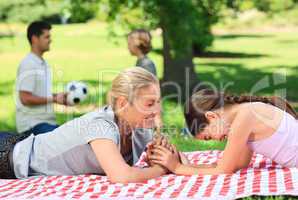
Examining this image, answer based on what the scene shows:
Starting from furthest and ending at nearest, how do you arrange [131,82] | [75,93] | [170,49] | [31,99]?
[170,49], [75,93], [31,99], [131,82]

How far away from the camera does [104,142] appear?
4098 mm

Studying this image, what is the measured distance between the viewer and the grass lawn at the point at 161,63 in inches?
481

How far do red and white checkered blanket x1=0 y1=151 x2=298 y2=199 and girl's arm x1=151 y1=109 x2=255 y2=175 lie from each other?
2.5 inches

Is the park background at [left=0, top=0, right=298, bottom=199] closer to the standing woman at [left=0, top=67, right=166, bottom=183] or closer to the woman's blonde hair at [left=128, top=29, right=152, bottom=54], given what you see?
the woman's blonde hair at [left=128, top=29, right=152, bottom=54]

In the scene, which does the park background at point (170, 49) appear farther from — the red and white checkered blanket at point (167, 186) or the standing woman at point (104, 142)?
the red and white checkered blanket at point (167, 186)

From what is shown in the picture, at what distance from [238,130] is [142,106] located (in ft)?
2.06

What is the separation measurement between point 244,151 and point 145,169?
→ 2.12 ft

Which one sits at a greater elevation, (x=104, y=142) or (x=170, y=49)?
(x=170, y=49)

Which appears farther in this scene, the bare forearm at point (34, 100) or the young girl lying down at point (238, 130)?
the bare forearm at point (34, 100)

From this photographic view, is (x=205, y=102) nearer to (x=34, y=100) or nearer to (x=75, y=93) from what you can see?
(x=34, y=100)

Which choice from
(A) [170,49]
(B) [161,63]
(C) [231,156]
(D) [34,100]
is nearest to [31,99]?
(D) [34,100]

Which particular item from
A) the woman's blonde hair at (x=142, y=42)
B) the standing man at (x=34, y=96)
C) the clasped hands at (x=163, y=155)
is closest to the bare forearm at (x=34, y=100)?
the standing man at (x=34, y=96)

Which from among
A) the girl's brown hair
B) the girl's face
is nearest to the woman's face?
the girl's brown hair

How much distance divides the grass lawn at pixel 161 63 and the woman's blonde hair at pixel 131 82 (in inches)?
110
